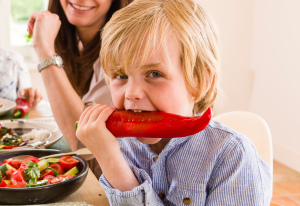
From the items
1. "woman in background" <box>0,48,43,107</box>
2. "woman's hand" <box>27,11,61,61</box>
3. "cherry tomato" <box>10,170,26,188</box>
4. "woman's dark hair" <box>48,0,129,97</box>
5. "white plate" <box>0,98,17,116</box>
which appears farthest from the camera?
"woman in background" <box>0,48,43,107</box>

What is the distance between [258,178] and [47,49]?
1046 millimetres

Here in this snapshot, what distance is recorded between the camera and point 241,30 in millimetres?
4559

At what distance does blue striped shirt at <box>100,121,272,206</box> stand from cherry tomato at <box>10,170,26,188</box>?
0.76 ft

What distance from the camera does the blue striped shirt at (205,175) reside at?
3.00ft

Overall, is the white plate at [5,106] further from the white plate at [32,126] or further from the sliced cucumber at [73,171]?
the sliced cucumber at [73,171]

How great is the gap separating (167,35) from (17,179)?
0.61m

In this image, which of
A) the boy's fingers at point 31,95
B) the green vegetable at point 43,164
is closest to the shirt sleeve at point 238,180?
the green vegetable at point 43,164

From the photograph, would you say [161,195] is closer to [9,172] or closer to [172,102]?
[172,102]

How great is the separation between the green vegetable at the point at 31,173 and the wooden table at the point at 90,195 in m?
0.11

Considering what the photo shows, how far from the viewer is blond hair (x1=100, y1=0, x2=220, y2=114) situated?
891 mm

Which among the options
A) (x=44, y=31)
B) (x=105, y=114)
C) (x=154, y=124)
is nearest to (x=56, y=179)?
(x=105, y=114)

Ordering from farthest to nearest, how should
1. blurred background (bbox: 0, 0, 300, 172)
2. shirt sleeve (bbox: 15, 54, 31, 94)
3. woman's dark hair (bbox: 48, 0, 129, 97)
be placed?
blurred background (bbox: 0, 0, 300, 172) → shirt sleeve (bbox: 15, 54, 31, 94) → woman's dark hair (bbox: 48, 0, 129, 97)

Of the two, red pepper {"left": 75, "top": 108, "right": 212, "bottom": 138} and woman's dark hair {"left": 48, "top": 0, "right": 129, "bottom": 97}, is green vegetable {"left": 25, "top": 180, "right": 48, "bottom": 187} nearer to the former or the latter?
red pepper {"left": 75, "top": 108, "right": 212, "bottom": 138}

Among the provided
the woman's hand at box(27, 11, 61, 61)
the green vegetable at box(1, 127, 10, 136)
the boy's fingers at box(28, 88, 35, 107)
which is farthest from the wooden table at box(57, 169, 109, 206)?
the boy's fingers at box(28, 88, 35, 107)
